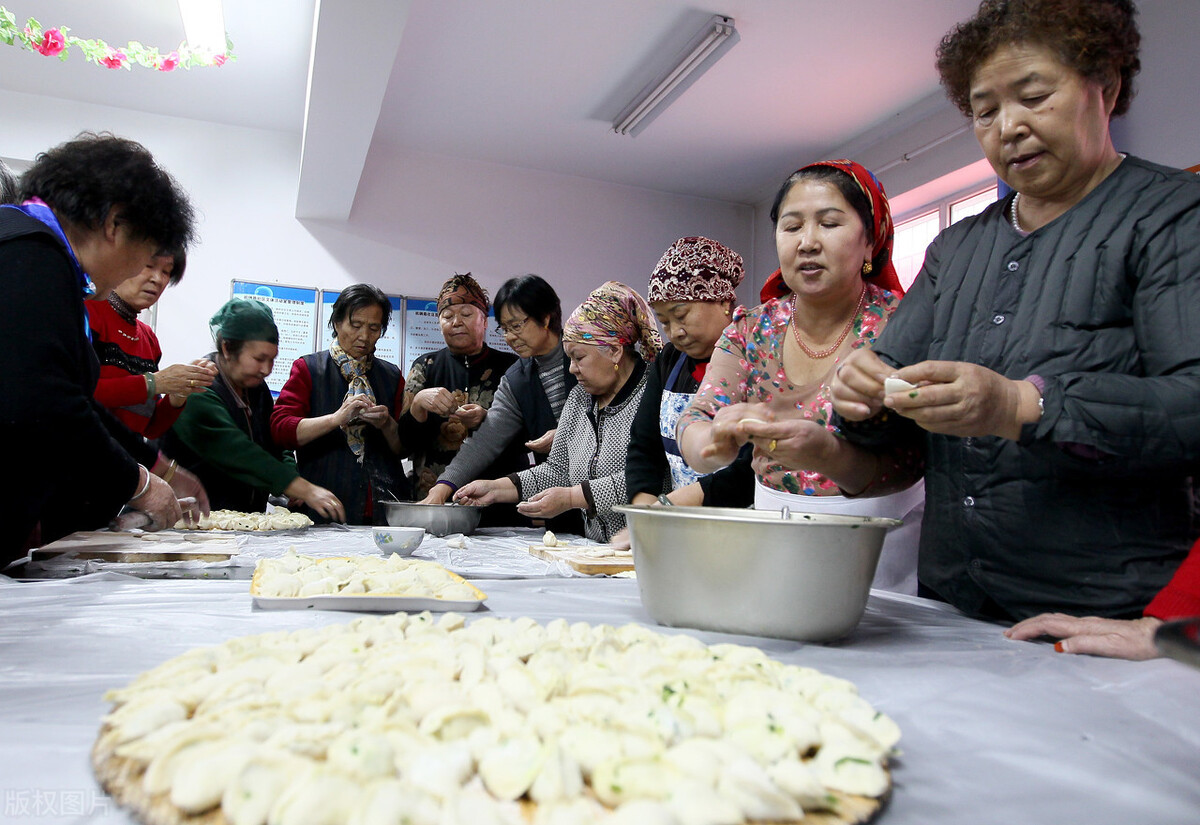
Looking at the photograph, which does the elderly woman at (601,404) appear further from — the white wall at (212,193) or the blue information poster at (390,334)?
the white wall at (212,193)

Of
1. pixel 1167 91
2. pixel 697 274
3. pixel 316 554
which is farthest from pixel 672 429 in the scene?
pixel 1167 91

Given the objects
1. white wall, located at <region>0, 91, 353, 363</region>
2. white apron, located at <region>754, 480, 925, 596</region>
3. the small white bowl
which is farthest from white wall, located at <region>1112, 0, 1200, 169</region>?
white wall, located at <region>0, 91, 353, 363</region>

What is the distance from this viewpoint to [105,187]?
4.62 ft

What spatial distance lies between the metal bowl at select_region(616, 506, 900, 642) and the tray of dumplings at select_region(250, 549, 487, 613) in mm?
324

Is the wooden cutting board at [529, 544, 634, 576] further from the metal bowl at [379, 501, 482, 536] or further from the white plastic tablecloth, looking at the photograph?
the metal bowl at [379, 501, 482, 536]

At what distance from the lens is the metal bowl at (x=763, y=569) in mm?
762

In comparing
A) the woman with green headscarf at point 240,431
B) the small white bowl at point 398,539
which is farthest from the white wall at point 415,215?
the small white bowl at point 398,539

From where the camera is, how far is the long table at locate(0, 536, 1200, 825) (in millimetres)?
455

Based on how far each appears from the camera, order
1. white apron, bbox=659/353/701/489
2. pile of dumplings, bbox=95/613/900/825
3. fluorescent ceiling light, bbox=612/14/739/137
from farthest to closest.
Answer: fluorescent ceiling light, bbox=612/14/739/137
white apron, bbox=659/353/701/489
pile of dumplings, bbox=95/613/900/825

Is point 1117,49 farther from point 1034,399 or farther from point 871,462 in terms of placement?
point 871,462

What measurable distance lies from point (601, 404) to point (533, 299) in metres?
0.63

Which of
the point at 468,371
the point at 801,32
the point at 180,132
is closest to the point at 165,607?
the point at 468,371

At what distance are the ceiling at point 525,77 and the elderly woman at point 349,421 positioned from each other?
1.10 meters

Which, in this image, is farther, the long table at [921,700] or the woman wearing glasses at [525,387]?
the woman wearing glasses at [525,387]
